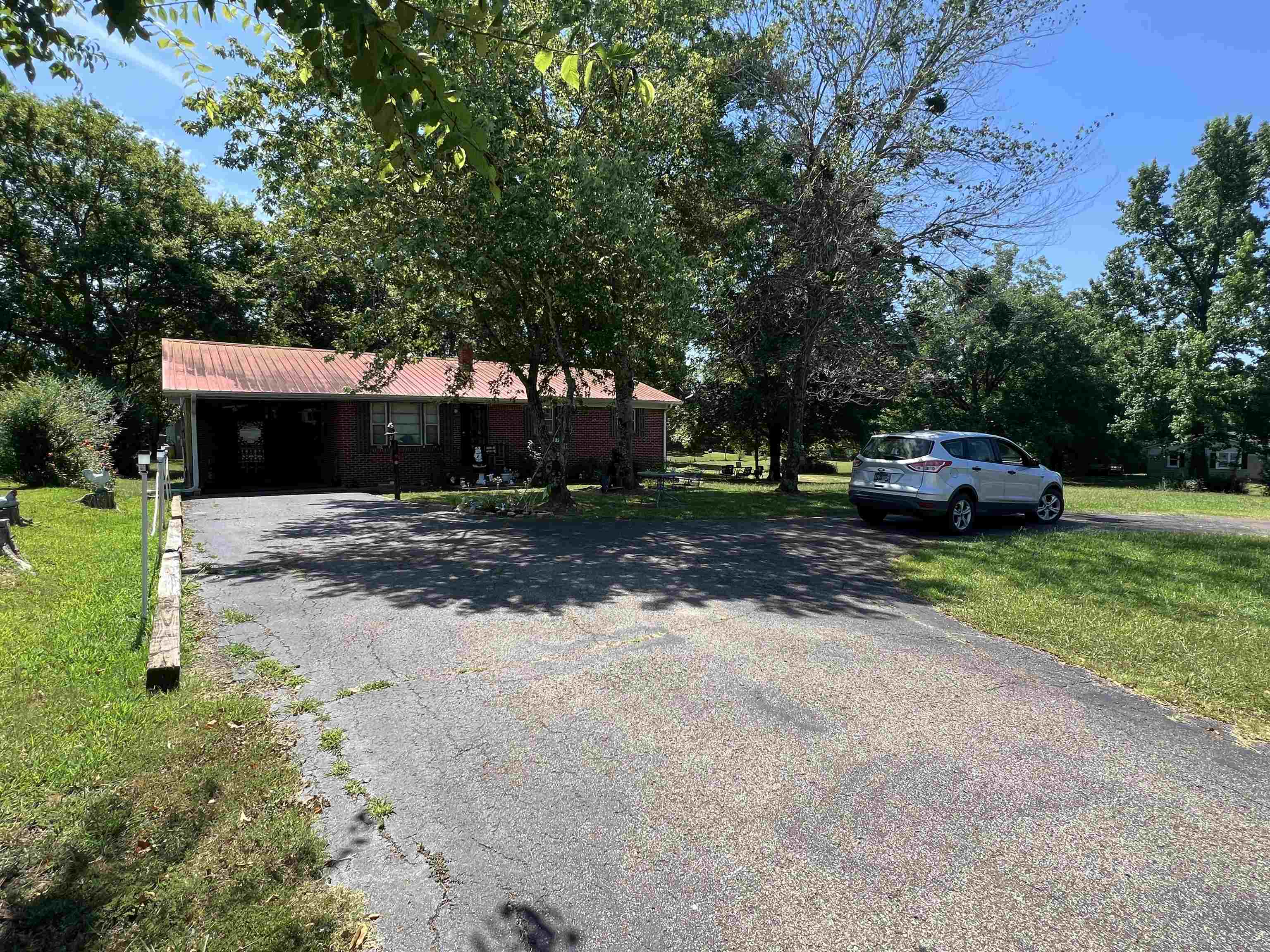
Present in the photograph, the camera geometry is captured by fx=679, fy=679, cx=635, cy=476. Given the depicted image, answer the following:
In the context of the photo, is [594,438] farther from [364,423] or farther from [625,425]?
[364,423]

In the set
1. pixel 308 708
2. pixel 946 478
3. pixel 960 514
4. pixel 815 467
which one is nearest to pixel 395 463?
pixel 946 478

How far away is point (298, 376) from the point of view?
19969mm

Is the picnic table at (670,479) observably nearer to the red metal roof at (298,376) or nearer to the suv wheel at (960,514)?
the red metal roof at (298,376)

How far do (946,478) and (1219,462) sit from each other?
35.8 metres

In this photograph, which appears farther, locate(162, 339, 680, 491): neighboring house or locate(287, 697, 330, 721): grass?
locate(162, 339, 680, 491): neighboring house

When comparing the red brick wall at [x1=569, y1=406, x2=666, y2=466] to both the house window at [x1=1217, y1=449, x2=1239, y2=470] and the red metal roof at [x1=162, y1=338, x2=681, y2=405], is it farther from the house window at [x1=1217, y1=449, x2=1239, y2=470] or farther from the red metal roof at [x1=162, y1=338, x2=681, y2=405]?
the house window at [x1=1217, y1=449, x2=1239, y2=470]

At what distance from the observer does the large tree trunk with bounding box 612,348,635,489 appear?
724 inches

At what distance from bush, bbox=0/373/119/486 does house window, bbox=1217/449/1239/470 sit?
41.7 m

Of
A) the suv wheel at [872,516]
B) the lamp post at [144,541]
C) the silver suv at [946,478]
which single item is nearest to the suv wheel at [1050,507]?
the silver suv at [946,478]

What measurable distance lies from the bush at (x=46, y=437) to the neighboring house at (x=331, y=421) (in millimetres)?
2444

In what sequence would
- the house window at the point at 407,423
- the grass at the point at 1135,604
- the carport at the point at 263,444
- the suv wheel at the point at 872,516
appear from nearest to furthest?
the grass at the point at 1135,604, the suv wheel at the point at 872,516, the carport at the point at 263,444, the house window at the point at 407,423

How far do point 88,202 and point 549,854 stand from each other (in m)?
34.4

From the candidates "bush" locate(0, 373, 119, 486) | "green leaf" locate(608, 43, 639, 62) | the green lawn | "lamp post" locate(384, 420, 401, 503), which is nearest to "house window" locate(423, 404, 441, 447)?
"lamp post" locate(384, 420, 401, 503)

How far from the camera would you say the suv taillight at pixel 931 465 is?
11094 millimetres
